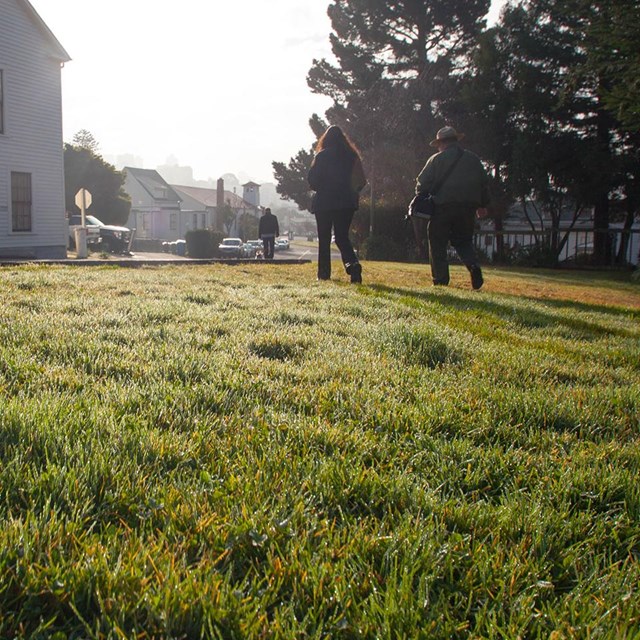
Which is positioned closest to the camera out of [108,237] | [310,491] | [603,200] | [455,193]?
[310,491]

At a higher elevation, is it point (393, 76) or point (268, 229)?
point (393, 76)

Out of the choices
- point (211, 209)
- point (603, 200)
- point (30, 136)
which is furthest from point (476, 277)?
point (211, 209)

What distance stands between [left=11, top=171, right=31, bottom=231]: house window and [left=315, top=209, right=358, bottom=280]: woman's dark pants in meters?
14.6

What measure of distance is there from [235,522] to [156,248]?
173 ft

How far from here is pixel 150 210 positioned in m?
71.2

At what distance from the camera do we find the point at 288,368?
116 inches

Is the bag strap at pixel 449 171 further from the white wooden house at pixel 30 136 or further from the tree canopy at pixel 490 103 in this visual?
the white wooden house at pixel 30 136

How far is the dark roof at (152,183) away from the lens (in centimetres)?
7200

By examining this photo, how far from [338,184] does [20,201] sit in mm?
15235

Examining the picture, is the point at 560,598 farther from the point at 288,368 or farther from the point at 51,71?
the point at 51,71

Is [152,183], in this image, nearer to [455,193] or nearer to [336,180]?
[336,180]

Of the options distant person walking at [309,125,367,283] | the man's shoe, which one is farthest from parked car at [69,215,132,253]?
the man's shoe

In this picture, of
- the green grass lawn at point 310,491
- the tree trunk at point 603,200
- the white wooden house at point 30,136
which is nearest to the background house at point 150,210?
the white wooden house at point 30,136

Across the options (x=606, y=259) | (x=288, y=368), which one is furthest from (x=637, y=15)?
(x=606, y=259)
